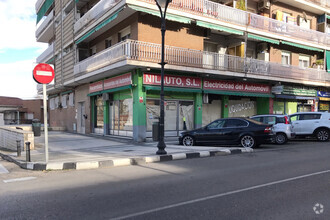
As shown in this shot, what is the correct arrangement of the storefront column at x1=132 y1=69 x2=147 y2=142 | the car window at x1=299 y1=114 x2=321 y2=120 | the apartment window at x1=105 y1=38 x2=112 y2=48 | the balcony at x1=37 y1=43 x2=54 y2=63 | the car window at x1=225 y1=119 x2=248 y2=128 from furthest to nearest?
the balcony at x1=37 y1=43 x2=54 y2=63 → the apartment window at x1=105 y1=38 x2=112 y2=48 → the car window at x1=299 y1=114 x2=321 y2=120 → the storefront column at x1=132 y1=69 x2=147 y2=142 → the car window at x1=225 y1=119 x2=248 y2=128

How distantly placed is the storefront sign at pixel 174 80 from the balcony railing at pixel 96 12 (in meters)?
4.42

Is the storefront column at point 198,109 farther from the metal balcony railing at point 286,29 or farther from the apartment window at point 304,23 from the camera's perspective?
the apartment window at point 304,23

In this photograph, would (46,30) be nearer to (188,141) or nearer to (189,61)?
(189,61)

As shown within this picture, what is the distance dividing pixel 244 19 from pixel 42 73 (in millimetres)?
14218

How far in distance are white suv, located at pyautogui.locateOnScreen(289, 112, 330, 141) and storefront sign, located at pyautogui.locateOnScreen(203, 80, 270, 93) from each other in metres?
4.22

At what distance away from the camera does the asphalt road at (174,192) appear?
4164 millimetres

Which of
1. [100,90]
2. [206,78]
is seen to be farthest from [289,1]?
[100,90]

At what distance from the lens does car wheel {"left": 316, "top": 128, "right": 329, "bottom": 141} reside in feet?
47.7

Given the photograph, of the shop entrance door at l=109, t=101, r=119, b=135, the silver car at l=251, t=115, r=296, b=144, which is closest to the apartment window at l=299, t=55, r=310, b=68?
the silver car at l=251, t=115, r=296, b=144

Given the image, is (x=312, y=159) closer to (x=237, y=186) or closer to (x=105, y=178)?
(x=237, y=186)

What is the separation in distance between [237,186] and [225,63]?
12627mm

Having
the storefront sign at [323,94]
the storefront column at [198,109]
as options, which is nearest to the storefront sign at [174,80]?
the storefront column at [198,109]

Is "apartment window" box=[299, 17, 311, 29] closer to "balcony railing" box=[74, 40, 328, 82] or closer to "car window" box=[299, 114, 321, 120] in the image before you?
"balcony railing" box=[74, 40, 328, 82]

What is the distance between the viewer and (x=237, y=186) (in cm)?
561
